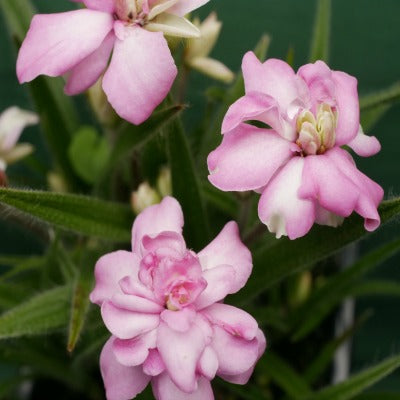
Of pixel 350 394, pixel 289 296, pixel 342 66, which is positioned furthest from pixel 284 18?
pixel 350 394

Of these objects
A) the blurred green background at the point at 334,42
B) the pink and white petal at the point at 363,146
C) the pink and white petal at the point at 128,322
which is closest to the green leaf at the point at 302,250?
the pink and white petal at the point at 363,146

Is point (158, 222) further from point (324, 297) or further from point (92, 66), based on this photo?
point (324, 297)

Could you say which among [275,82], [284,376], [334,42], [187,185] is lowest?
[284,376]

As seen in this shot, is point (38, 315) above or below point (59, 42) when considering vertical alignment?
below

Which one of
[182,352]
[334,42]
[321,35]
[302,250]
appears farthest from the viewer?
[334,42]

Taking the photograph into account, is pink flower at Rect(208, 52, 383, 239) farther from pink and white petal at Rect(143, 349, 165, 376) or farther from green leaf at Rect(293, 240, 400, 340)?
green leaf at Rect(293, 240, 400, 340)

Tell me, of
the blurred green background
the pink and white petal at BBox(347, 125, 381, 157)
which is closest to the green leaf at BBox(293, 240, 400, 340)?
the blurred green background

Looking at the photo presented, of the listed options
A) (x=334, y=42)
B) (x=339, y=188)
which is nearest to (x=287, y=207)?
(x=339, y=188)
